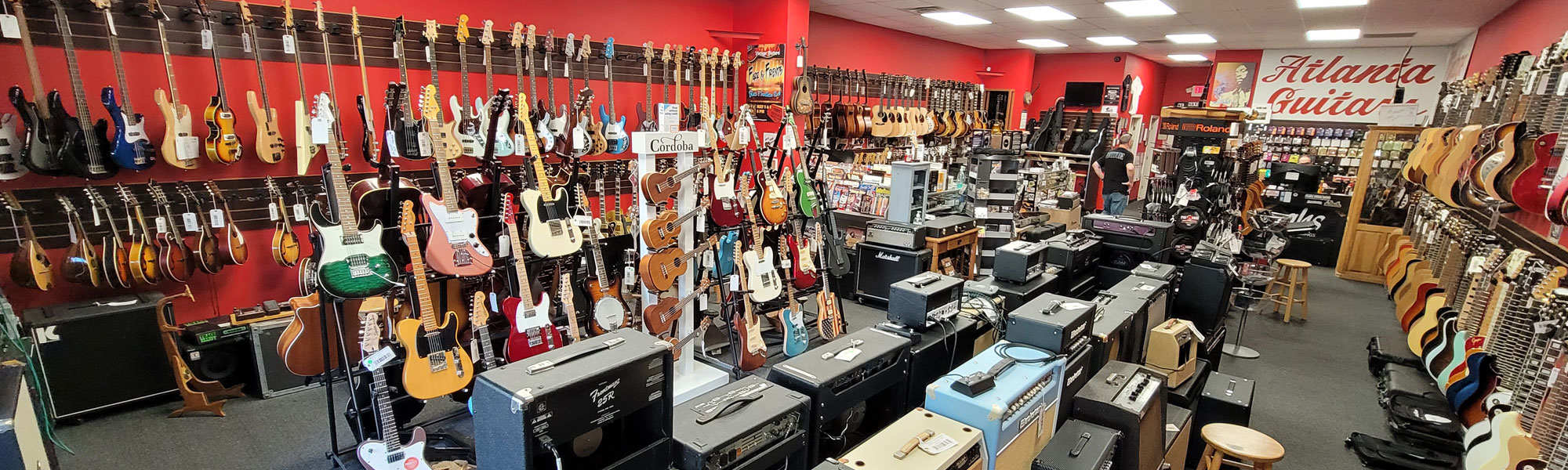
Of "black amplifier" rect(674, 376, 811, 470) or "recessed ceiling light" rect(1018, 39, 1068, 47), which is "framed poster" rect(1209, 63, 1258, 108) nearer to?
"recessed ceiling light" rect(1018, 39, 1068, 47)

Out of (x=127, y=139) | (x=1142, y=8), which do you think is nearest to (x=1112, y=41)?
(x=1142, y=8)

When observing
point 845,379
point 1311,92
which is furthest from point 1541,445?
point 1311,92

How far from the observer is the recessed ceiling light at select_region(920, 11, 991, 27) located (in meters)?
6.97

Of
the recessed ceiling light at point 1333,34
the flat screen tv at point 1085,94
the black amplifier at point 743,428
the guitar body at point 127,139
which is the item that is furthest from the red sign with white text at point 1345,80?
the guitar body at point 127,139

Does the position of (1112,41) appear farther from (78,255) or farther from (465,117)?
(78,255)

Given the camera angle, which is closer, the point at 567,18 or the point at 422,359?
the point at 422,359

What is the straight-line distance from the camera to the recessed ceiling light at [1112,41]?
8695mm

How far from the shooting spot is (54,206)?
3.28 metres

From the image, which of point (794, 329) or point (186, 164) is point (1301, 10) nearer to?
point (794, 329)

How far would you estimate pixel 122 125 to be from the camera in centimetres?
324

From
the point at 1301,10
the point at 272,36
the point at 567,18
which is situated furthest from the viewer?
the point at 1301,10

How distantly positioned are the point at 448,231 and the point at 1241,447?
10.9 ft

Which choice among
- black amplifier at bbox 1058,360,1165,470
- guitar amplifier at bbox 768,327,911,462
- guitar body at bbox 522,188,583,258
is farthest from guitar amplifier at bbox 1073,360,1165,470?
guitar body at bbox 522,188,583,258

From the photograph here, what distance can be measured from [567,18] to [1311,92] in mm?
9296
